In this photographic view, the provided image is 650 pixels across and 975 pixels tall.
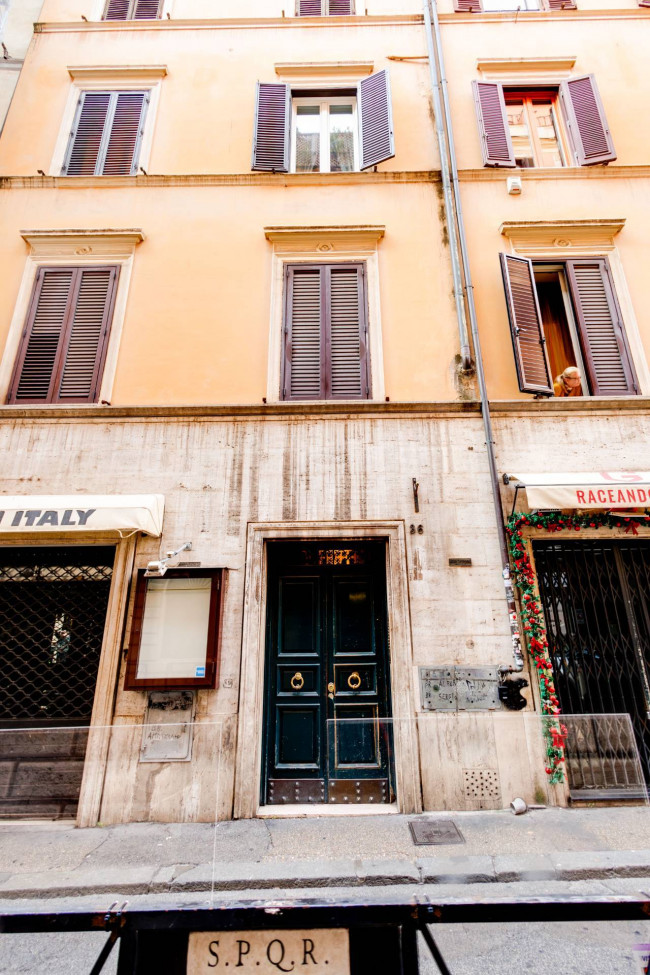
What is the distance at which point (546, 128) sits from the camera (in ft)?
28.9

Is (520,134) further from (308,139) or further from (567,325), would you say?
(567,325)

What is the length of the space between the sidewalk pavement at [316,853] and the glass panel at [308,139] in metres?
9.33

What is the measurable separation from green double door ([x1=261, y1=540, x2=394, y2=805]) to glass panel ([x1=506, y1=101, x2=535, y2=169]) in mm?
7129

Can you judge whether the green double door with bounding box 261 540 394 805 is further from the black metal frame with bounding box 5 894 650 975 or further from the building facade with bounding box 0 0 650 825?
the black metal frame with bounding box 5 894 650 975

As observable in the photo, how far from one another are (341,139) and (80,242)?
477cm

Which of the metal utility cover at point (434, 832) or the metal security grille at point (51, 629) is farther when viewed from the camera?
the metal security grille at point (51, 629)

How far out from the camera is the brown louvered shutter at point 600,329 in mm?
7016

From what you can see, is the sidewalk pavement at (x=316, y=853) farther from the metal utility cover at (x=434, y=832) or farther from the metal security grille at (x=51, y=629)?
the metal security grille at (x=51, y=629)

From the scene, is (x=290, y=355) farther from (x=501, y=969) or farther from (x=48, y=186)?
(x=501, y=969)

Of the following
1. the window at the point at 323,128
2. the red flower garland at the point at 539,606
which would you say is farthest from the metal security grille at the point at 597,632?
the window at the point at 323,128

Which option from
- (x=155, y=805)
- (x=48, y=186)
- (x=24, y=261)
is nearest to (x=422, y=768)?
(x=155, y=805)

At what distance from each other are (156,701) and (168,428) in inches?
130

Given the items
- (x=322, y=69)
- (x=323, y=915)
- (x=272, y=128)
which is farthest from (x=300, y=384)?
(x=322, y=69)

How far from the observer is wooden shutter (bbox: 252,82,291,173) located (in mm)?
8125
